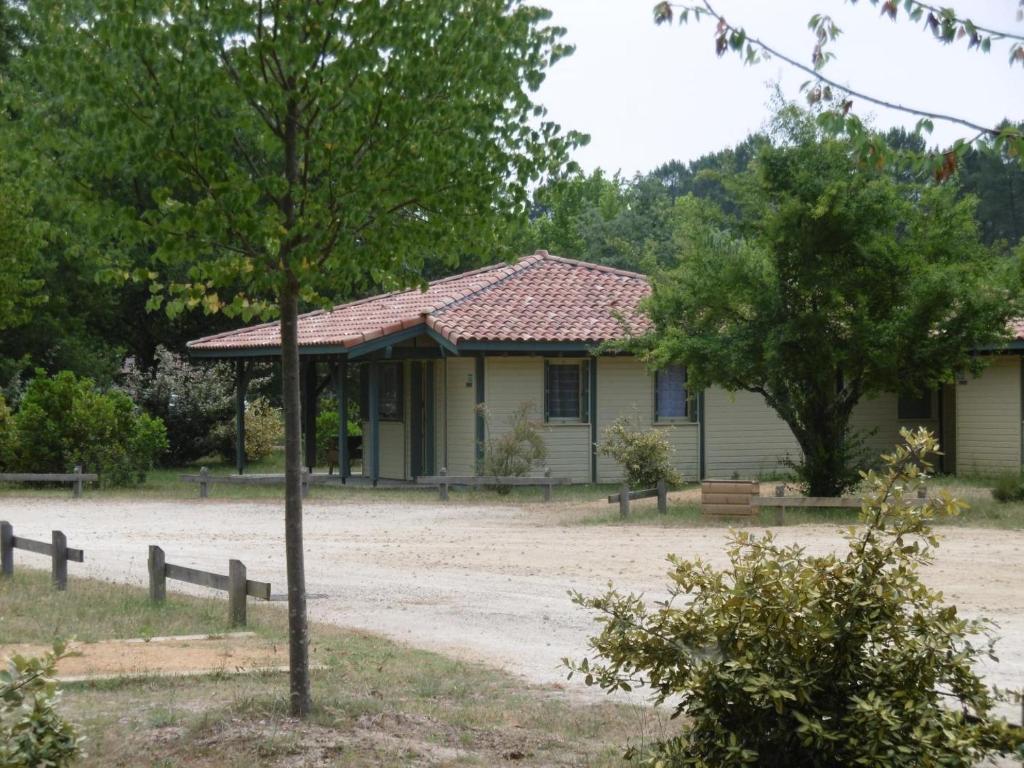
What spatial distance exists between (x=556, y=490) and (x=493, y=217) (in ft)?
61.5

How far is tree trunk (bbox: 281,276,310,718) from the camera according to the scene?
6.99 m

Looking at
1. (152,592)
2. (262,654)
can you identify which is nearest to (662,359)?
(152,592)

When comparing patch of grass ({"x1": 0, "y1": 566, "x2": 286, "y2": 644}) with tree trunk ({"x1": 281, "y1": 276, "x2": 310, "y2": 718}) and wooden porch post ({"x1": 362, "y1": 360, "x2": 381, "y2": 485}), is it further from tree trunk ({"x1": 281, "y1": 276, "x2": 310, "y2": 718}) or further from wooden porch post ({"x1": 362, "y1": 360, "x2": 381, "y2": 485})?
wooden porch post ({"x1": 362, "y1": 360, "x2": 381, "y2": 485})

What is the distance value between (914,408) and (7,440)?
63.9ft

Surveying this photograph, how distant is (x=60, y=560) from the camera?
41.2 feet

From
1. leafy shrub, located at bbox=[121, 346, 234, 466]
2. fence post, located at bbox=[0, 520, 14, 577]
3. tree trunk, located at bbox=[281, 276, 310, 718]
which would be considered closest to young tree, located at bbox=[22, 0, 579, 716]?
tree trunk, located at bbox=[281, 276, 310, 718]

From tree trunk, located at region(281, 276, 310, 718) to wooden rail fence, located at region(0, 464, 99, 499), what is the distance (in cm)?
1853

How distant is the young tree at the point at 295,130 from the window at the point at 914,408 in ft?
80.3

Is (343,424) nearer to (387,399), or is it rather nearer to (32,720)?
(387,399)

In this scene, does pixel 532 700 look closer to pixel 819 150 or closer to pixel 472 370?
pixel 819 150

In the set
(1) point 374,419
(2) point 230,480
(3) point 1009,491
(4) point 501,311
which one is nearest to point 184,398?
(2) point 230,480

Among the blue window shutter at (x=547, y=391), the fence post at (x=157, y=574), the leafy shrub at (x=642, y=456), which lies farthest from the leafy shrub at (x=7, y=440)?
the fence post at (x=157, y=574)

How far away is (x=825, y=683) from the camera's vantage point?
5.50 metres

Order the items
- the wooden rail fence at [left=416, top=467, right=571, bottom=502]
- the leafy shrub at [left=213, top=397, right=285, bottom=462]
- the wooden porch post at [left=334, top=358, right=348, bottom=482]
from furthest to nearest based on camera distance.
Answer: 1. the leafy shrub at [left=213, top=397, right=285, bottom=462]
2. the wooden porch post at [left=334, top=358, right=348, bottom=482]
3. the wooden rail fence at [left=416, top=467, right=571, bottom=502]
